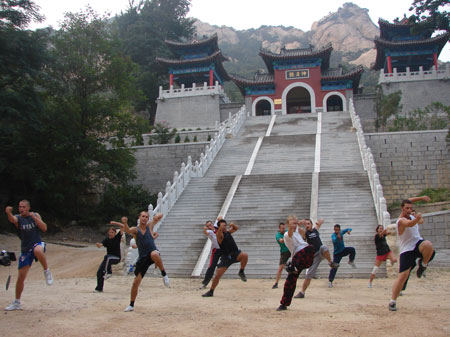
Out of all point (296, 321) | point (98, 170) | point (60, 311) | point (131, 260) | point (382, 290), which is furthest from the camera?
point (98, 170)

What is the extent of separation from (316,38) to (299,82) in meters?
56.5

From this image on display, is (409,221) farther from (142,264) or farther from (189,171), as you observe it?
(189,171)

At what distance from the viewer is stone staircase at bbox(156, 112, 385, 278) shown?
10750 mm

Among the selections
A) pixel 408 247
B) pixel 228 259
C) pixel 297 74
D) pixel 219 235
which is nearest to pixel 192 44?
pixel 297 74

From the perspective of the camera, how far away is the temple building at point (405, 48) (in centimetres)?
3128

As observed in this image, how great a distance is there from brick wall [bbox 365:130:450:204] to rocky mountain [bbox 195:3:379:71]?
50975mm

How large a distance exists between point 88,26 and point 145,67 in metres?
18.7

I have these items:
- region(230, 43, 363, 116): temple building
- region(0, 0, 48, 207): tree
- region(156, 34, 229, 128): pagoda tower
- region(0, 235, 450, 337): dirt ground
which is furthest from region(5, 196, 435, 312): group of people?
region(230, 43, 363, 116): temple building

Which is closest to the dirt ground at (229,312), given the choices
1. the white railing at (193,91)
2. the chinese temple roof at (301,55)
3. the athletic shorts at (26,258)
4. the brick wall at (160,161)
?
the athletic shorts at (26,258)

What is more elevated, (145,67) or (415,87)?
(145,67)

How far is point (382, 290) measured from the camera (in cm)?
742

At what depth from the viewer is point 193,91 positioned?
3353cm

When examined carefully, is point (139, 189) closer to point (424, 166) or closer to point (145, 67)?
point (424, 166)

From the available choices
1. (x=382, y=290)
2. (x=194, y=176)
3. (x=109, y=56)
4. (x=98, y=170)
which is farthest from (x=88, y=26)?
(x=382, y=290)
